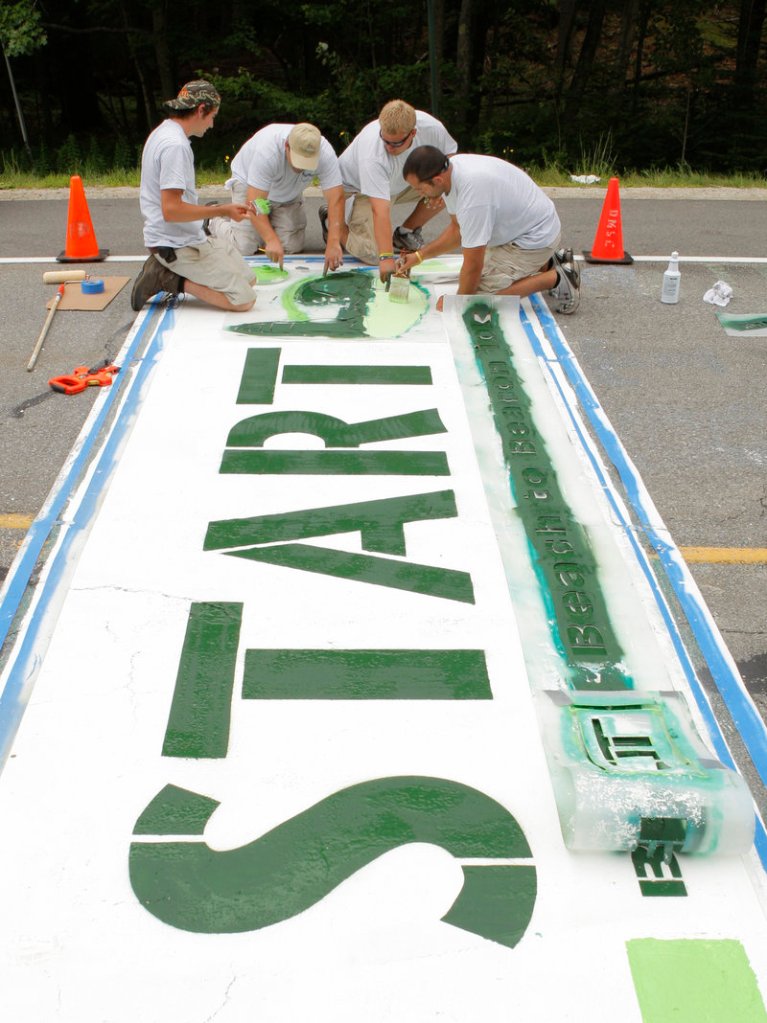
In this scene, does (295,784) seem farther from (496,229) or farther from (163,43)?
(163,43)

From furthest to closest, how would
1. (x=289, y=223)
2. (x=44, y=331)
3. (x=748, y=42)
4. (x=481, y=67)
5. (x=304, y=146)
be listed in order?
1. (x=481, y=67)
2. (x=748, y=42)
3. (x=289, y=223)
4. (x=304, y=146)
5. (x=44, y=331)

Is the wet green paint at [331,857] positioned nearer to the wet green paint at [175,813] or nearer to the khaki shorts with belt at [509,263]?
the wet green paint at [175,813]

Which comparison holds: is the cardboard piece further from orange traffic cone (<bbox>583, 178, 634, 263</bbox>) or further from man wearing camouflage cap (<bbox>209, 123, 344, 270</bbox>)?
orange traffic cone (<bbox>583, 178, 634, 263</bbox>)

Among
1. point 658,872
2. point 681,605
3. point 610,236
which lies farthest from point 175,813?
point 610,236

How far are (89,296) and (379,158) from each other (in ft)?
7.02

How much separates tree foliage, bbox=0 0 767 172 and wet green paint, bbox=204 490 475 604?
10554mm

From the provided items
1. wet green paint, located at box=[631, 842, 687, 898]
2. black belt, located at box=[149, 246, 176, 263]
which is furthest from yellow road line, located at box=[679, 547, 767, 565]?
black belt, located at box=[149, 246, 176, 263]

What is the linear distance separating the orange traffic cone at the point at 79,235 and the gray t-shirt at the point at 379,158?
2.03m

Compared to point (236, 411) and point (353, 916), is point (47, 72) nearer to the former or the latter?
point (236, 411)

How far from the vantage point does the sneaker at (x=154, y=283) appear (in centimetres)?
619

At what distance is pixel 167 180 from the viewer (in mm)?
5594

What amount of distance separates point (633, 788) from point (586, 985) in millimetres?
494

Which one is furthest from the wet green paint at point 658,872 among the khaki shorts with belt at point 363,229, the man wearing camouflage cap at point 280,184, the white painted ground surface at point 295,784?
the khaki shorts with belt at point 363,229

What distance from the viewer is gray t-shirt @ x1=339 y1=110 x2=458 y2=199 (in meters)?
6.29
